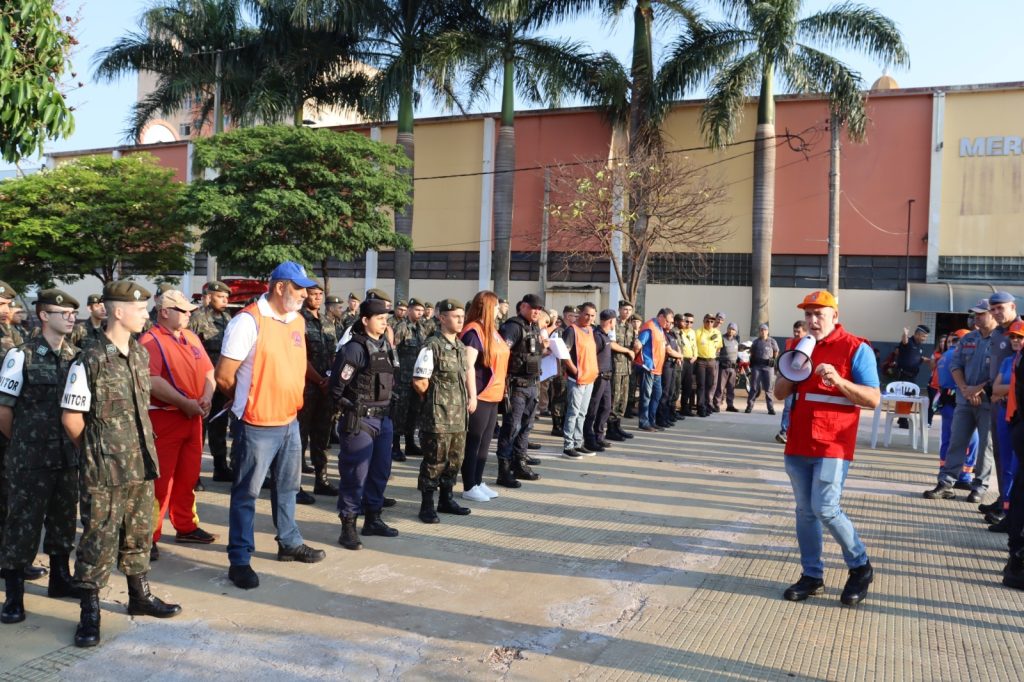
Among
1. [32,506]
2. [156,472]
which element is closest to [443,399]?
[156,472]

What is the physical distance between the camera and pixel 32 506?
4418mm

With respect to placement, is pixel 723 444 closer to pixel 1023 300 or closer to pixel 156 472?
pixel 156 472

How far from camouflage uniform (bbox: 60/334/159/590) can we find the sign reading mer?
24.6m

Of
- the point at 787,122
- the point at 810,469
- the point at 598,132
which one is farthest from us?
the point at 598,132

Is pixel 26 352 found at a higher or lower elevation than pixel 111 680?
higher

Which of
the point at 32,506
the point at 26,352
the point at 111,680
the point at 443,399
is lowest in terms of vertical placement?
the point at 111,680

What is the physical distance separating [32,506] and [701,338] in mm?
11886

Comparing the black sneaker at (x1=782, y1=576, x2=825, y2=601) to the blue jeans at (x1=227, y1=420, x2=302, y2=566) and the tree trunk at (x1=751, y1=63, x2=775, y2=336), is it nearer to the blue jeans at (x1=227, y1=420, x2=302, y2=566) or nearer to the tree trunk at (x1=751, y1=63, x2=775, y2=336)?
the blue jeans at (x1=227, y1=420, x2=302, y2=566)

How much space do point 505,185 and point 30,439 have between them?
21.1 m

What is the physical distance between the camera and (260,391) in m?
4.99

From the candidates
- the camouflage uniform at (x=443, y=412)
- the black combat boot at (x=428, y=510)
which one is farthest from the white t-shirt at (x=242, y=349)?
the black combat boot at (x=428, y=510)

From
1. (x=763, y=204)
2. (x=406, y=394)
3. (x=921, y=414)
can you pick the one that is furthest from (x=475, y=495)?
(x=763, y=204)

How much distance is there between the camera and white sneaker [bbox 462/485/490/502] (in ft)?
24.4

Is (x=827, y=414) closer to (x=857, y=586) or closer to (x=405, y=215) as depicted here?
(x=857, y=586)
